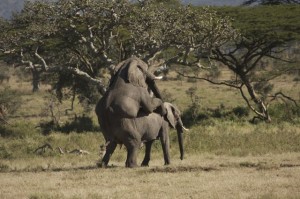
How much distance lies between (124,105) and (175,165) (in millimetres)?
1958

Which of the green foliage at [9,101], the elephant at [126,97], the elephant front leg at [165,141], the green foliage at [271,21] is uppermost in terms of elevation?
the green foliage at [271,21]

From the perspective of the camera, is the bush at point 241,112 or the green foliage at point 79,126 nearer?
the green foliage at point 79,126

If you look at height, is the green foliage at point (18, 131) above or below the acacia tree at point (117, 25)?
below

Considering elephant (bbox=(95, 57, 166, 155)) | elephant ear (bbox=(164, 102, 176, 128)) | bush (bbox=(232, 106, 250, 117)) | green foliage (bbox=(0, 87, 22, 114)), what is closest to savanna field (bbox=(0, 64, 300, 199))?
bush (bbox=(232, 106, 250, 117))

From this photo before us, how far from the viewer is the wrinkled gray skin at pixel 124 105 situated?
1278 cm

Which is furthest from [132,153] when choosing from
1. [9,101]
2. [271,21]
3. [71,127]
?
[9,101]

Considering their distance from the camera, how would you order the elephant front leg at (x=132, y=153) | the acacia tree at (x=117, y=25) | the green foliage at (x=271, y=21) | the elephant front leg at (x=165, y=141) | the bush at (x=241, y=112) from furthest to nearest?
1. the bush at (x=241, y=112)
2. the green foliage at (x=271, y=21)
3. the acacia tree at (x=117, y=25)
4. the elephant front leg at (x=165, y=141)
5. the elephant front leg at (x=132, y=153)

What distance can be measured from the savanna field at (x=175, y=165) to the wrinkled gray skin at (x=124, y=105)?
0.72m

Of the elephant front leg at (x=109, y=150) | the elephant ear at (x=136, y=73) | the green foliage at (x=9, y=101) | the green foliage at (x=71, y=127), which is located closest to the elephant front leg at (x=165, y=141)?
the elephant front leg at (x=109, y=150)

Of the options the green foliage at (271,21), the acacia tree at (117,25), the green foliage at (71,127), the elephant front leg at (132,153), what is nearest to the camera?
the elephant front leg at (132,153)

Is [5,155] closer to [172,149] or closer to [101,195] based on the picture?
[172,149]

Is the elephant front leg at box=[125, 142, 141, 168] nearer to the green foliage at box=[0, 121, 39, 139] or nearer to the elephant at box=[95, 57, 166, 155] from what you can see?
the elephant at box=[95, 57, 166, 155]

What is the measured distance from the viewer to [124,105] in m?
12.8

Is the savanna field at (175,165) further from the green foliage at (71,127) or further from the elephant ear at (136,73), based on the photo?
the elephant ear at (136,73)
